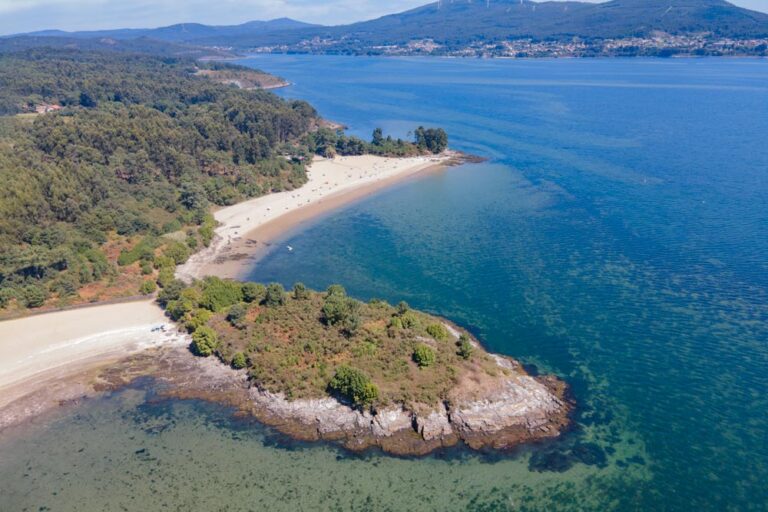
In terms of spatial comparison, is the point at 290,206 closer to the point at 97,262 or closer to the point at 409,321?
the point at 97,262

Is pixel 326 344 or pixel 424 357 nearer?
pixel 424 357

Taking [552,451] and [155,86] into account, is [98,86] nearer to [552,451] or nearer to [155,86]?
[155,86]

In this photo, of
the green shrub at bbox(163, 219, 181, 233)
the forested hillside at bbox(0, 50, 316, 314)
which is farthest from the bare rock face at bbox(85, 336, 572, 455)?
the green shrub at bbox(163, 219, 181, 233)

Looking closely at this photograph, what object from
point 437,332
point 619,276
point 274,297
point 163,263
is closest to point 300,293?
point 274,297

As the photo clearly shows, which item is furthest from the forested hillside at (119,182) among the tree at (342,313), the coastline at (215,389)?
the tree at (342,313)

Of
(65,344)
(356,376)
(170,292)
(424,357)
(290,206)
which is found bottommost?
(290,206)

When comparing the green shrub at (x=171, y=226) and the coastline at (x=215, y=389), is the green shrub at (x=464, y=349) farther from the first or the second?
the green shrub at (x=171, y=226)

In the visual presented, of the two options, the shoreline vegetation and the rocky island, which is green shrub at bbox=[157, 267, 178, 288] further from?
the rocky island
